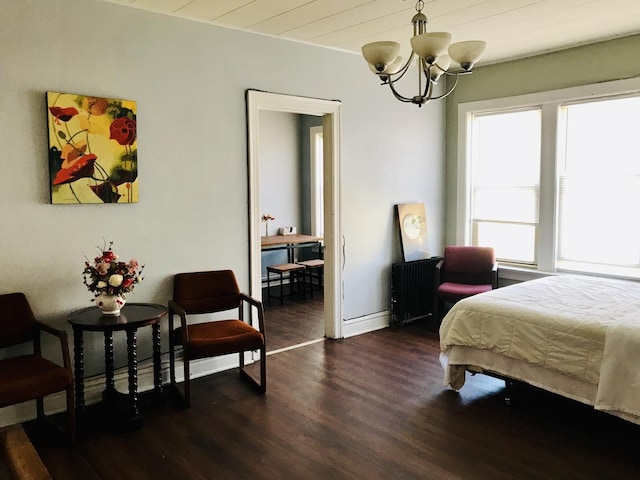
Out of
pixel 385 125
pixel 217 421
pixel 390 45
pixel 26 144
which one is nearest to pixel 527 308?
pixel 390 45

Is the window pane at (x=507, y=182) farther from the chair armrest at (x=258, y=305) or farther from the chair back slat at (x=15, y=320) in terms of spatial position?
the chair back slat at (x=15, y=320)

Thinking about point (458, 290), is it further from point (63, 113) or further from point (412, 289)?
point (63, 113)

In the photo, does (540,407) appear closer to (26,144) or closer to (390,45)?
(390,45)

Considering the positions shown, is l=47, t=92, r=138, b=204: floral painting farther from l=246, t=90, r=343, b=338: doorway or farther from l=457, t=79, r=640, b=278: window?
l=457, t=79, r=640, b=278: window

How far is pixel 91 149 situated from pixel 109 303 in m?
0.99

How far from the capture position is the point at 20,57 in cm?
319

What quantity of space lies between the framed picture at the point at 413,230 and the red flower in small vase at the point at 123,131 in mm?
2746

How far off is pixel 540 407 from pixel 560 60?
3.12 meters

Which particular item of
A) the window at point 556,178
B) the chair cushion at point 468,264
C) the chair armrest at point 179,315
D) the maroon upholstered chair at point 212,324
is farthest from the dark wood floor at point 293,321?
the window at point 556,178

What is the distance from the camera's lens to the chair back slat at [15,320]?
3113 mm

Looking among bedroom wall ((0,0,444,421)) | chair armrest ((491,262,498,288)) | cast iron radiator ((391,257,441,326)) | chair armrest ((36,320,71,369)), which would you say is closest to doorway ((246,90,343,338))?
bedroom wall ((0,0,444,421))

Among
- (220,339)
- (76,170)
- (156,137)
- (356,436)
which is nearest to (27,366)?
(220,339)

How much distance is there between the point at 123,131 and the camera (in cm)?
358

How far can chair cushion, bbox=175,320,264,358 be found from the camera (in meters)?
3.46
